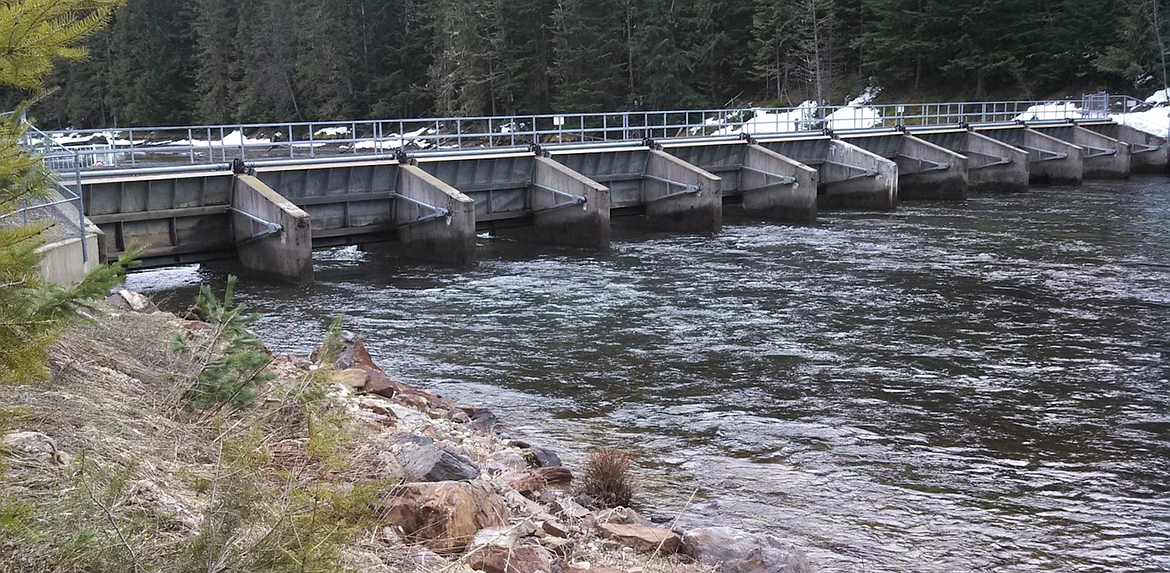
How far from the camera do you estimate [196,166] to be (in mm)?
22219

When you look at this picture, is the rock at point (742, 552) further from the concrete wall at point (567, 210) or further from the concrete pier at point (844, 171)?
the concrete pier at point (844, 171)

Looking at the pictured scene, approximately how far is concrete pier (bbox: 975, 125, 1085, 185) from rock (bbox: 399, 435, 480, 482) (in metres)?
39.0

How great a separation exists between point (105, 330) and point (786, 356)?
887cm

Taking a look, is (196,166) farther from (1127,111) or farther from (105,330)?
(1127,111)

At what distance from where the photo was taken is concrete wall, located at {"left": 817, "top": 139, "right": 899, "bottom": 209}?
3353 cm

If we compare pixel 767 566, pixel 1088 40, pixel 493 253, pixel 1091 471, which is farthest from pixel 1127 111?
pixel 767 566

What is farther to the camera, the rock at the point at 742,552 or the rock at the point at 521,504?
the rock at the point at 521,504

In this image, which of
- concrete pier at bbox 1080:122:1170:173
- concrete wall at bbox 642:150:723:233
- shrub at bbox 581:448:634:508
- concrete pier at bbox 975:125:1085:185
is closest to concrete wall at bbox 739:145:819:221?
concrete wall at bbox 642:150:723:233

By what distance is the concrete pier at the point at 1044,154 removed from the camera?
136 ft

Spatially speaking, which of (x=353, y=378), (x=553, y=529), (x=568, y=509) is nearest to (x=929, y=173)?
(x=353, y=378)

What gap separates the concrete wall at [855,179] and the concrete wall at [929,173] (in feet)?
11.9

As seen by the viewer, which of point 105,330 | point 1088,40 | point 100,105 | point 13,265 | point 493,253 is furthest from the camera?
point 100,105

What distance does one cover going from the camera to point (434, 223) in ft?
77.8

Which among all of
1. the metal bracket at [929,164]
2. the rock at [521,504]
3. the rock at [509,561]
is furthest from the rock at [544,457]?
the metal bracket at [929,164]
